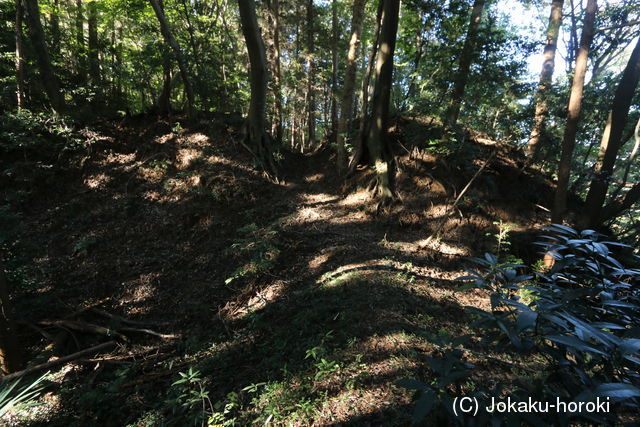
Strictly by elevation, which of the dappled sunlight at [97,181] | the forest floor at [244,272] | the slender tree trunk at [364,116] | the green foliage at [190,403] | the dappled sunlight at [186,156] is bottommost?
the green foliage at [190,403]

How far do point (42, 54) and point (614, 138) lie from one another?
53.9 feet

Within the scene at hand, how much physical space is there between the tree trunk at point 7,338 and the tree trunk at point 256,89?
6.69m

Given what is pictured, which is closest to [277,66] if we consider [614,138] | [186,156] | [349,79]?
[349,79]

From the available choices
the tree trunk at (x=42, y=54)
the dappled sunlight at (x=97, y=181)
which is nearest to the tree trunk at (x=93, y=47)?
the tree trunk at (x=42, y=54)

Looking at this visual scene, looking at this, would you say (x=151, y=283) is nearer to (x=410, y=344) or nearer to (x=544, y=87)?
(x=410, y=344)

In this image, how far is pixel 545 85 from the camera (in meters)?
6.87

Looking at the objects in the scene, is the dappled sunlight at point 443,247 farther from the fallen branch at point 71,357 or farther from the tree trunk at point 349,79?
the fallen branch at point 71,357

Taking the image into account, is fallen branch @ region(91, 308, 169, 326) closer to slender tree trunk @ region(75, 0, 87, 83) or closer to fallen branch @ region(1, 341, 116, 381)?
fallen branch @ region(1, 341, 116, 381)

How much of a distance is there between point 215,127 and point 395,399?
10302mm

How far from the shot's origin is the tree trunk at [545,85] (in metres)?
6.81

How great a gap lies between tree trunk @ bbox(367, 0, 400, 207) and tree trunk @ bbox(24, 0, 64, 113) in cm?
1023

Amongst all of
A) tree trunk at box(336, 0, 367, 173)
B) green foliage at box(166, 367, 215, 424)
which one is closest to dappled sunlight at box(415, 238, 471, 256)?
tree trunk at box(336, 0, 367, 173)

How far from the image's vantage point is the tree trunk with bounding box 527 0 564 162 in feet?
22.4

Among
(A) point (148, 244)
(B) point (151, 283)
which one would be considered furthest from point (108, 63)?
(B) point (151, 283)
